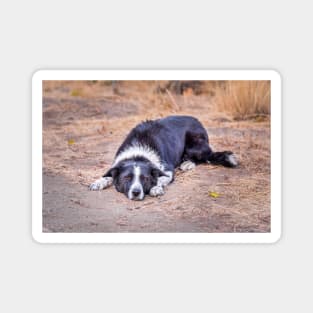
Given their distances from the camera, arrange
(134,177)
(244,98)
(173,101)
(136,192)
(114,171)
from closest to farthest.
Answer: (136,192) < (134,177) < (114,171) < (244,98) < (173,101)

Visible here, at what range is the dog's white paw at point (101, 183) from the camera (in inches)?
384

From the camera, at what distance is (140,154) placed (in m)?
10.1

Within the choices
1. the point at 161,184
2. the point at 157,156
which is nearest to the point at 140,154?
the point at 157,156

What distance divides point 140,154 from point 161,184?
47cm

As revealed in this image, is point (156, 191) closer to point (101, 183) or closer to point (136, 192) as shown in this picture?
point (136, 192)

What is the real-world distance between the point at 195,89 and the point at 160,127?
0.78 meters

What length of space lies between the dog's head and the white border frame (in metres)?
0.50

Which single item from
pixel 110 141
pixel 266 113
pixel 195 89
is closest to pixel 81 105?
pixel 110 141

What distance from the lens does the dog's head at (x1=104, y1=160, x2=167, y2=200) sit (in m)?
9.54

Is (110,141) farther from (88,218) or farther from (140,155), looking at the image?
(88,218)

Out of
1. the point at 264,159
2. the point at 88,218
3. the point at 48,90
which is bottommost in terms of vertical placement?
the point at 88,218
